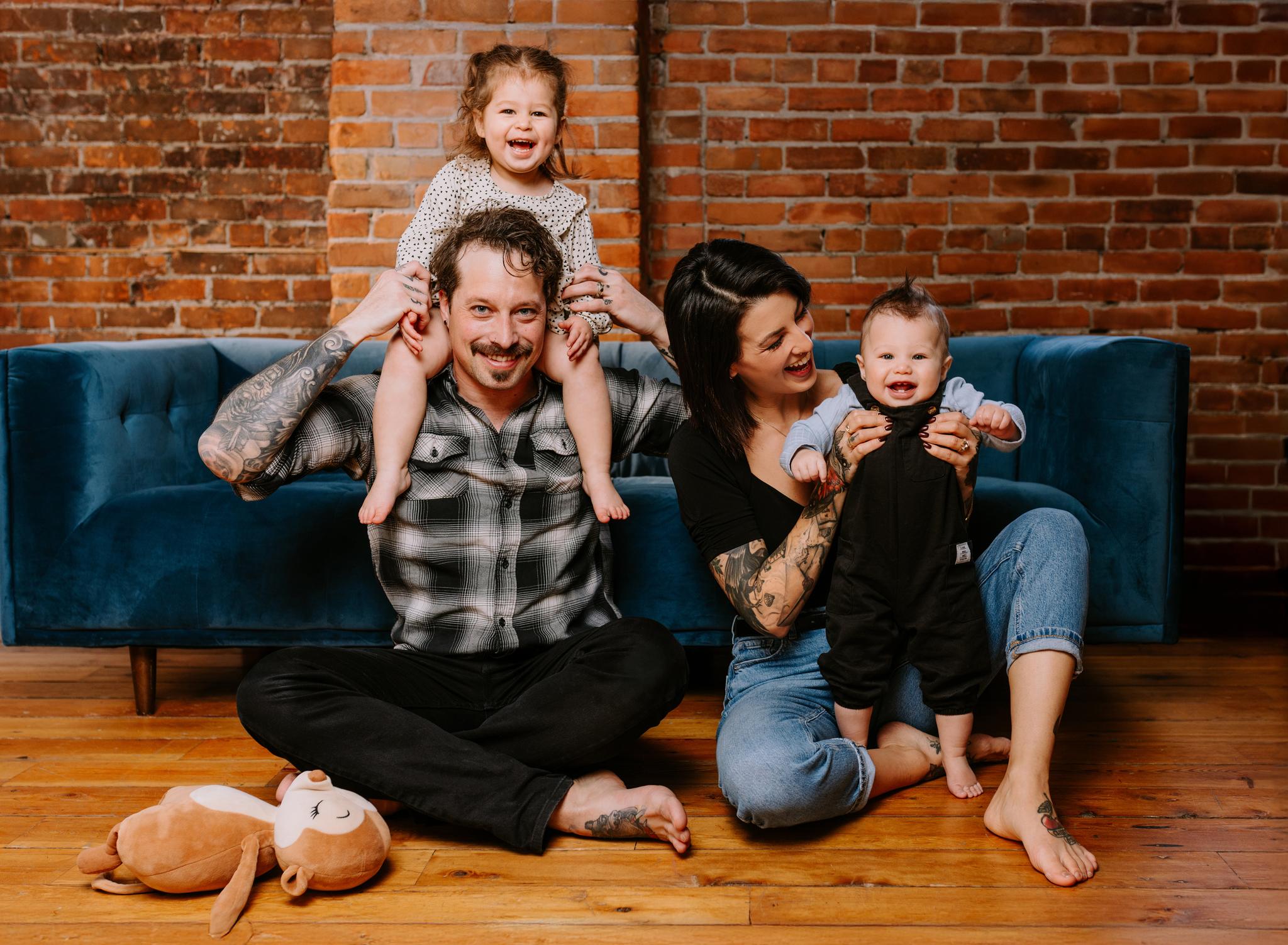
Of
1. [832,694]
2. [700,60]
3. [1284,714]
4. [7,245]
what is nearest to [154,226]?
[7,245]

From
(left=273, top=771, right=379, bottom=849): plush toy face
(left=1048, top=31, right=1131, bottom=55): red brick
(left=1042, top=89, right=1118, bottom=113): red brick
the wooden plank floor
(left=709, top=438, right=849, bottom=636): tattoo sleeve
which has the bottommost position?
the wooden plank floor

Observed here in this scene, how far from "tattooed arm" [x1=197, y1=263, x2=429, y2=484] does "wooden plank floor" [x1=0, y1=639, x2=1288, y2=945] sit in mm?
589

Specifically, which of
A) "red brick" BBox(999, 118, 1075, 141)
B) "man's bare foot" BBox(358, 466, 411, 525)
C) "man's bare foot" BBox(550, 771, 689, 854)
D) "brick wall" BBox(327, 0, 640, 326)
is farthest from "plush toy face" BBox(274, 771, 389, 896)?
"red brick" BBox(999, 118, 1075, 141)

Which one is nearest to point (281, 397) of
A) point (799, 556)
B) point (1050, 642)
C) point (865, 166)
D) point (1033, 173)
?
point (799, 556)

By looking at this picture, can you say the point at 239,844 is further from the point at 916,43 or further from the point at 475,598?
the point at 916,43

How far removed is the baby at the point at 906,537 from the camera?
5.17 feet

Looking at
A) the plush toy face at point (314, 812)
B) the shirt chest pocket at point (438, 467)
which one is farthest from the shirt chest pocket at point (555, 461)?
the plush toy face at point (314, 812)

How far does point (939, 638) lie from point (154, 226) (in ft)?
9.48

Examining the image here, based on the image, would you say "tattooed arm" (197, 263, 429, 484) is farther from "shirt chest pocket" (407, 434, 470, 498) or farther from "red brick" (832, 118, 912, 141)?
"red brick" (832, 118, 912, 141)

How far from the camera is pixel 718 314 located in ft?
5.51

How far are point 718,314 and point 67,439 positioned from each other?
4.58 ft

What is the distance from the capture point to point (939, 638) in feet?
5.25

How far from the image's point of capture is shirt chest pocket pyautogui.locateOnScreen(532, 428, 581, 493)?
1.76 metres

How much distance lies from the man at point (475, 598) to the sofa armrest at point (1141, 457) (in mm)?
1053
